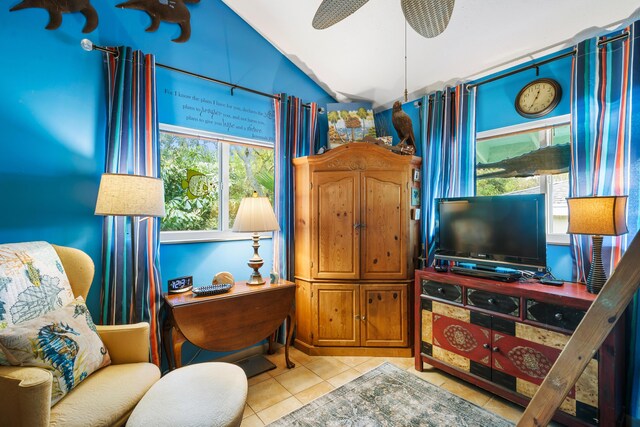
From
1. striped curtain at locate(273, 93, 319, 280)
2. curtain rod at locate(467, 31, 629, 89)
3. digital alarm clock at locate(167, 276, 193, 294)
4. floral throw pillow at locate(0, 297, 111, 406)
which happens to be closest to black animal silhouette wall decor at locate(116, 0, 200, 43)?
striped curtain at locate(273, 93, 319, 280)

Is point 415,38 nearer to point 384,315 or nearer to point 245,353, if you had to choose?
point 384,315

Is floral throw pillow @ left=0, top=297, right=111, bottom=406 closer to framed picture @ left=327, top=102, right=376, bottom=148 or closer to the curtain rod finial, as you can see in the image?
the curtain rod finial

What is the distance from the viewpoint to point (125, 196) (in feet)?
5.58

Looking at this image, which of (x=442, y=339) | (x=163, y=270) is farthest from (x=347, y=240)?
(x=163, y=270)

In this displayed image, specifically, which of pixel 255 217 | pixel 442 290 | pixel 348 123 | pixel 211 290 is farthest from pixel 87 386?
pixel 348 123

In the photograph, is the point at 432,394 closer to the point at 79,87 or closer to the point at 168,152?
the point at 168,152

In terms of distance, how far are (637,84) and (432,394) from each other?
7.87 ft

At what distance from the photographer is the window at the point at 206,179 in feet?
8.03

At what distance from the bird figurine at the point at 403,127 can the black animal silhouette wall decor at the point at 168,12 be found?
1863mm

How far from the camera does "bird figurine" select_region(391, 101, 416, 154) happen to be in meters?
2.86

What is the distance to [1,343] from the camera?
1.17 meters

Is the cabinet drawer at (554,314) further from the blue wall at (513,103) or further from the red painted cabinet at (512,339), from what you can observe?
the blue wall at (513,103)

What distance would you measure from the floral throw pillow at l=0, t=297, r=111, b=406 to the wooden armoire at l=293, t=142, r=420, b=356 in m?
1.70

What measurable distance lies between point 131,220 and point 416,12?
6.89ft
